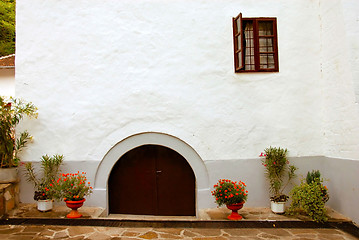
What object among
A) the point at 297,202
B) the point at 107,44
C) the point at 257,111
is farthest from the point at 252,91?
the point at 107,44

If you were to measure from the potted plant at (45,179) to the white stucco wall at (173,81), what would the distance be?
0.24 m

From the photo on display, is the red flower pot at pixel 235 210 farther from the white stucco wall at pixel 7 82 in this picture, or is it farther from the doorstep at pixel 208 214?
the white stucco wall at pixel 7 82

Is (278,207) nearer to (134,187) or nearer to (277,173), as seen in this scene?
(277,173)

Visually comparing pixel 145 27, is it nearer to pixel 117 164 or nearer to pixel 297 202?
pixel 117 164

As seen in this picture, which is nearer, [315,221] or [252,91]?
[315,221]

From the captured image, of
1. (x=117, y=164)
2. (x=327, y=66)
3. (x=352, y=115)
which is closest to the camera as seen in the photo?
(x=352, y=115)

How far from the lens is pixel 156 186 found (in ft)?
21.0

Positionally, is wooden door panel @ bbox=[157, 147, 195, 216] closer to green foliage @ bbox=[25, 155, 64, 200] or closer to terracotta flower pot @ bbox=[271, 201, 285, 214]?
terracotta flower pot @ bbox=[271, 201, 285, 214]

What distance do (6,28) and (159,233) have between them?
1373 cm

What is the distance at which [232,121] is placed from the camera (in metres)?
6.04

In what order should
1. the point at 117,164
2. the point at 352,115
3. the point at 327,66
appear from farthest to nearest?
the point at 117,164, the point at 327,66, the point at 352,115

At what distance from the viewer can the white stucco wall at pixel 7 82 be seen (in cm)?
1091

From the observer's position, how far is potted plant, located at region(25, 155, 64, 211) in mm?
5703

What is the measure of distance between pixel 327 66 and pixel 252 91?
5.48 ft
